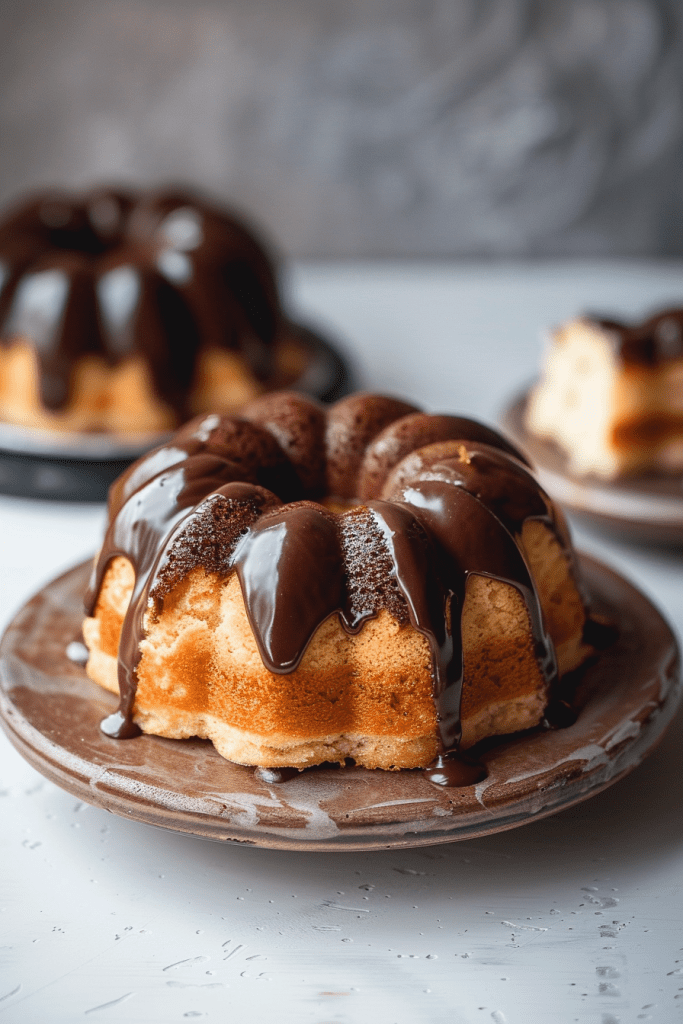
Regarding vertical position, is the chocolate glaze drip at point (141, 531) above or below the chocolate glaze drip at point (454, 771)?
above

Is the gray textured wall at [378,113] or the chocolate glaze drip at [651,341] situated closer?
the chocolate glaze drip at [651,341]

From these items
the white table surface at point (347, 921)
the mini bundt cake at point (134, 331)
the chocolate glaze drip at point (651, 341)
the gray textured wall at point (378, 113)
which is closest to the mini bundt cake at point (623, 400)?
the chocolate glaze drip at point (651, 341)

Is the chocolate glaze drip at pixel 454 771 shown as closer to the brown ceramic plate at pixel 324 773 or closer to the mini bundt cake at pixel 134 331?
the brown ceramic plate at pixel 324 773

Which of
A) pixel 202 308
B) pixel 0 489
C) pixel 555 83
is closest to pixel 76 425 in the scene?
pixel 0 489

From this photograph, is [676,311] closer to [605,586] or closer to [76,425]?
[605,586]

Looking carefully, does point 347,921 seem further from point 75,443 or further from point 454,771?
point 75,443

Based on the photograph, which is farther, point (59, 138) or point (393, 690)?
point (59, 138)
